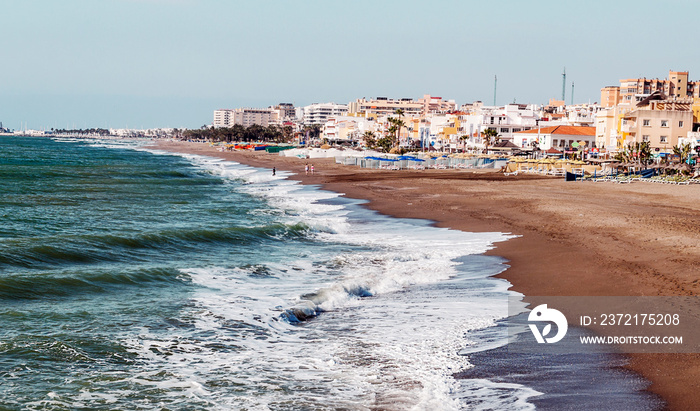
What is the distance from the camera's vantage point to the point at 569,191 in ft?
119

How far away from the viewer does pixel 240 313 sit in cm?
1238

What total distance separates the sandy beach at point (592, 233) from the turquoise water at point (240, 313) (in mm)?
1366

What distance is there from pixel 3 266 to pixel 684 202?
2502cm

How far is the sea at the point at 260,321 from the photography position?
8219 millimetres

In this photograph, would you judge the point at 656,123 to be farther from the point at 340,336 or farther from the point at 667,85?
the point at 667,85

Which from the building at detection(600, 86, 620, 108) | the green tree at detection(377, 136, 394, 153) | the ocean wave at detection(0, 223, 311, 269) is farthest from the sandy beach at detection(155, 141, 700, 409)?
the building at detection(600, 86, 620, 108)

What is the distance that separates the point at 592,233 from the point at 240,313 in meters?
11.6

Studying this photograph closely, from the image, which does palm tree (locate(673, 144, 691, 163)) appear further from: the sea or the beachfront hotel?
the sea

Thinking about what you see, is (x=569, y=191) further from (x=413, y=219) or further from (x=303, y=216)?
(x=303, y=216)

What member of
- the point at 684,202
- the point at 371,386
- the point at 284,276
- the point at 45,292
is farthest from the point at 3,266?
the point at 684,202

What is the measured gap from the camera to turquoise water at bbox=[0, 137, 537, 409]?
27.4ft

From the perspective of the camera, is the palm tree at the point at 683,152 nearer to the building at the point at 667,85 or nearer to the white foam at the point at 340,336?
the white foam at the point at 340,336

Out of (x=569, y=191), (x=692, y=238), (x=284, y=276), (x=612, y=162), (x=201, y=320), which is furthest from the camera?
(x=612, y=162)

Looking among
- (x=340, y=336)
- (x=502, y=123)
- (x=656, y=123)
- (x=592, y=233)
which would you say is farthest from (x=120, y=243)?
(x=502, y=123)
